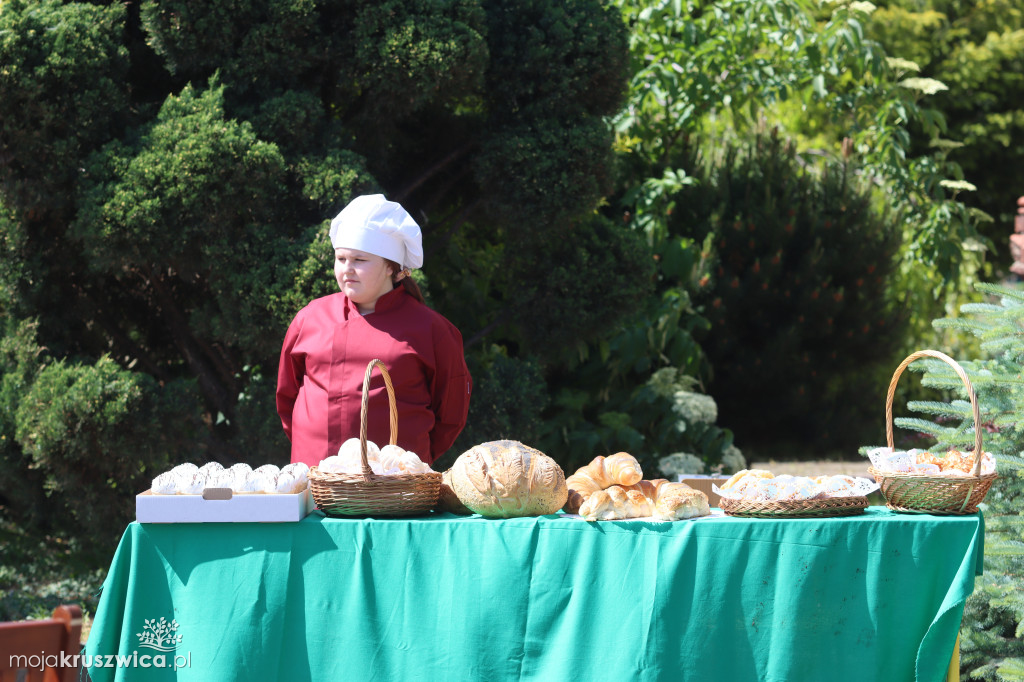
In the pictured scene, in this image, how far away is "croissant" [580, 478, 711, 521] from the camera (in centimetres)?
237

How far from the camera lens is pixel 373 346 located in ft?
9.72

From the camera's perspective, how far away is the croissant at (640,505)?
2.37 metres

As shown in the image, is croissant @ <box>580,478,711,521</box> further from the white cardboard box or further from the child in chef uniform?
the child in chef uniform

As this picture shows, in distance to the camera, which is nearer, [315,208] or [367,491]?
[367,491]

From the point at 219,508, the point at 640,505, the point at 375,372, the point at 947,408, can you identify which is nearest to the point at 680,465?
the point at 947,408

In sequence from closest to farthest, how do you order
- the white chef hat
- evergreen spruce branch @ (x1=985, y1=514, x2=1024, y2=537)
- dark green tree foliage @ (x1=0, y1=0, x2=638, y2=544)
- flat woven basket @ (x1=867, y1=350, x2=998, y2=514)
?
flat woven basket @ (x1=867, y1=350, x2=998, y2=514), the white chef hat, evergreen spruce branch @ (x1=985, y1=514, x2=1024, y2=537), dark green tree foliage @ (x1=0, y1=0, x2=638, y2=544)

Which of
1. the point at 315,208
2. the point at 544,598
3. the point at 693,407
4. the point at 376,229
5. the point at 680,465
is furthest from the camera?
the point at 693,407

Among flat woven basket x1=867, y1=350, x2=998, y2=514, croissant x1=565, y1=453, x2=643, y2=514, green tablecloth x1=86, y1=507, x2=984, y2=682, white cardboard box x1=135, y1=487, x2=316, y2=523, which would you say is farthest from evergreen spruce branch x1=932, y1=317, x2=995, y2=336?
white cardboard box x1=135, y1=487, x2=316, y2=523

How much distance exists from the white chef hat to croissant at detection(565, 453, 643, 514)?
844mm

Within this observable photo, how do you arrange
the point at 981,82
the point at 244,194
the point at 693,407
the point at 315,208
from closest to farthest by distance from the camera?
the point at 244,194 < the point at 315,208 < the point at 693,407 < the point at 981,82

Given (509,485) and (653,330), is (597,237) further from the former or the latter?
(509,485)

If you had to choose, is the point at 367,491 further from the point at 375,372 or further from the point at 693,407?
the point at 693,407

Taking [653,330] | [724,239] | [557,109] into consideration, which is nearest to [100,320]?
[557,109]

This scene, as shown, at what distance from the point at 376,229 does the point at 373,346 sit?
1.16ft
